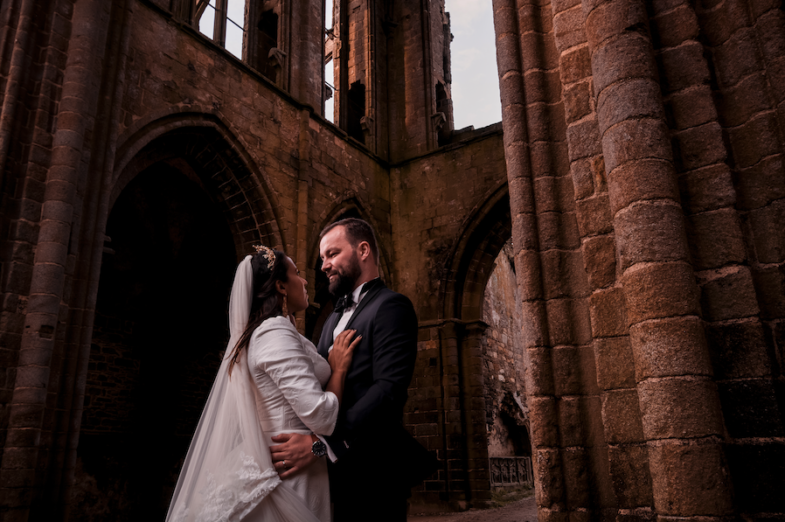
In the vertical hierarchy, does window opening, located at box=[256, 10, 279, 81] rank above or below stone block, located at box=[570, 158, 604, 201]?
above

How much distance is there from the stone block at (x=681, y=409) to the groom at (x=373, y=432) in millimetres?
732

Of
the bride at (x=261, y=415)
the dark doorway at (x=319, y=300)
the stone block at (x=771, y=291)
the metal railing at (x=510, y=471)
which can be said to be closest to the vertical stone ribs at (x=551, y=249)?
the stone block at (x=771, y=291)

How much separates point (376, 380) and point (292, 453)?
1.08ft

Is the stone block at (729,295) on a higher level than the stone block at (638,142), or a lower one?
lower

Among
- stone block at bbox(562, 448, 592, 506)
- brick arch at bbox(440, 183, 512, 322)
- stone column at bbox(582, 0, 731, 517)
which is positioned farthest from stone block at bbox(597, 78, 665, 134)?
brick arch at bbox(440, 183, 512, 322)

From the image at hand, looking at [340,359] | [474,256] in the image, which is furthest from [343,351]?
[474,256]

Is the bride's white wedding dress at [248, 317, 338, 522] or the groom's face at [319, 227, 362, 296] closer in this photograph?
the bride's white wedding dress at [248, 317, 338, 522]

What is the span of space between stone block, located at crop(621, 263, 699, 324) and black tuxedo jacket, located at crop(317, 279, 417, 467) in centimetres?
73

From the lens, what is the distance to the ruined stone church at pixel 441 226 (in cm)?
193

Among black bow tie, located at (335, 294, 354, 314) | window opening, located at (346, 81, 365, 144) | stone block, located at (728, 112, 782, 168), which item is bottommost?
black bow tie, located at (335, 294, 354, 314)

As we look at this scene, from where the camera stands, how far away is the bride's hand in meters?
1.94

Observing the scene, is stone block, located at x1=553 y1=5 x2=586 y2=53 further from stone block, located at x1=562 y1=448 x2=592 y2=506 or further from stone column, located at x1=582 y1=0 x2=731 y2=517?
stone block, located at x1=562 y1=448 x2=592 y2=506

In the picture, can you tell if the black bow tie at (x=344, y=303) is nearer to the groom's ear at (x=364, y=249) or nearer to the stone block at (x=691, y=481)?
the groom's ear at (x=364, y=249)

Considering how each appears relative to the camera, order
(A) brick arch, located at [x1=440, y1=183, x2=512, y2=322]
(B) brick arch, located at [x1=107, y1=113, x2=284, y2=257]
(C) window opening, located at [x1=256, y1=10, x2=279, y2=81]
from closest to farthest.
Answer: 1. (B) brick arch, located at [x1=107, y1=113, x2=284, y2=257]
2. (C) window opening, located at [x1=256, y1=10, x2=279, y2=81]
3. (A) brick arch, located at [x1=440, y1=183, x2=512, y2=322]
